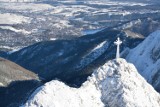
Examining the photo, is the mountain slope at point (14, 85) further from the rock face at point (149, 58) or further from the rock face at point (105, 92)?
the rock face at point (105, 92)

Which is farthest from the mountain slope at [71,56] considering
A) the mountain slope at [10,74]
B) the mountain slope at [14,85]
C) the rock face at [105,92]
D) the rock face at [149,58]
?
the rock face at [105,92]

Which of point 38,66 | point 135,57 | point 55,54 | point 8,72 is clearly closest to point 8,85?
point 8,72

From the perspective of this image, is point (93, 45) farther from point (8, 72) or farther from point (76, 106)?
point (76, 106)

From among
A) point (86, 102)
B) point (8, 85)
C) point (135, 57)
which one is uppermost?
point (86, 102)

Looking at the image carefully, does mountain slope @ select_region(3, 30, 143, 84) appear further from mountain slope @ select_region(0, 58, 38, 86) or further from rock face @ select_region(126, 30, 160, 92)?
rock face @ select_region(126, 30, 160, 92)

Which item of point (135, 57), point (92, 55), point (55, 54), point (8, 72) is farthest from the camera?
point (55, 54)

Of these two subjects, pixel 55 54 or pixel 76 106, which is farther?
pixel 55 54
